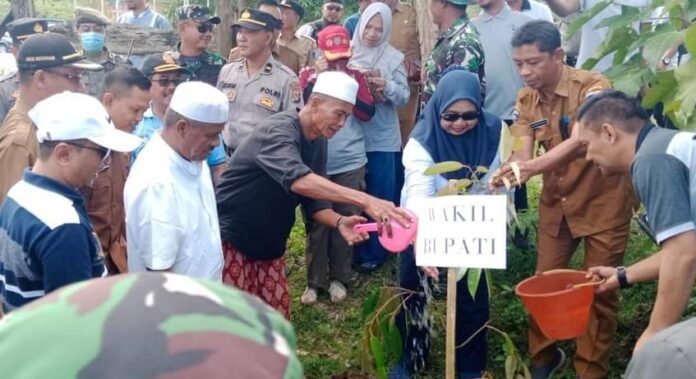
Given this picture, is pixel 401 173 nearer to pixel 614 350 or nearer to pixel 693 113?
pixel 614 350

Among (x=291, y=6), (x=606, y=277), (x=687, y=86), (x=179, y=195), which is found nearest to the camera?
(x=687, y=86)

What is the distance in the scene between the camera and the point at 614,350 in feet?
15.1

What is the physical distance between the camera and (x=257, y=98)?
5.06 m

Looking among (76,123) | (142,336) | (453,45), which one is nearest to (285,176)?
(76,123)

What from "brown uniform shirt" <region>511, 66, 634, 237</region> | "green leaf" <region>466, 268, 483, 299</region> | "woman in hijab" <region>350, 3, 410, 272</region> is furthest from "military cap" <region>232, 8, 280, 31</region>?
"green leaf" <region>466, 268, 483, 299</region>

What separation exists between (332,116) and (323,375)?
1637mm

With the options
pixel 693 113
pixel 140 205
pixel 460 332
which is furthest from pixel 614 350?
pixel 140 205

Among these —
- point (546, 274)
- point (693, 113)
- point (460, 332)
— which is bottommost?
point (460, 332)

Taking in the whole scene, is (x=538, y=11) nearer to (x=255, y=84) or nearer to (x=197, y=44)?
(x=255, y=84)

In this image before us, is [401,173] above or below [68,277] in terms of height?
below

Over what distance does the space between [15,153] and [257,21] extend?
2167mm

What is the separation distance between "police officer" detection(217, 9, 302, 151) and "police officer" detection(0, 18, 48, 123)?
125 centimetres

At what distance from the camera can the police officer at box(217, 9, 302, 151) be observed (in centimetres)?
506

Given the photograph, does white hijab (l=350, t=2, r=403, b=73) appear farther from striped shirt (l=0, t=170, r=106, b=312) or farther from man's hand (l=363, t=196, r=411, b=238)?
striped shirt (l=0, t=170, r=106, b=312)
